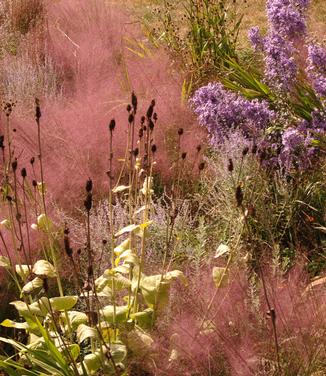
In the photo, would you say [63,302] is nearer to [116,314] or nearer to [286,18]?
[116,314]

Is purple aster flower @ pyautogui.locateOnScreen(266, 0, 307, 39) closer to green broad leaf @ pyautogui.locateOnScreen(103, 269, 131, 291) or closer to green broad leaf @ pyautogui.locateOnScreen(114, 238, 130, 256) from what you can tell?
green broad leaf @ pyautogui.locateOnScreen(114, 238, 130, 256)

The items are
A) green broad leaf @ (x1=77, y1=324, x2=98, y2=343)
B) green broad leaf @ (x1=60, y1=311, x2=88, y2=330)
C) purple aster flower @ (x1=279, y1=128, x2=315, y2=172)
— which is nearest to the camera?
green broad leaf @ (x1=77, y1=324, x2=98, y2=343)

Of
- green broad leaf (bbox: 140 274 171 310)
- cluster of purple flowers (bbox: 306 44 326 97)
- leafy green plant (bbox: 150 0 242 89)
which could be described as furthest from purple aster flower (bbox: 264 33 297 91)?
green broad leaf (bbox: 140 274 171 310)

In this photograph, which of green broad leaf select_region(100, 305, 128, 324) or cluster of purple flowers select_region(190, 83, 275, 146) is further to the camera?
cluster of purple flowers select_region(190, 83, 275, 146)

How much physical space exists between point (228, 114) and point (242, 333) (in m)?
1.95

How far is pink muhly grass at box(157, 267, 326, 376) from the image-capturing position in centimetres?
231

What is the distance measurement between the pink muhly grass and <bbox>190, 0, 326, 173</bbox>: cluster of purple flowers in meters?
1.39

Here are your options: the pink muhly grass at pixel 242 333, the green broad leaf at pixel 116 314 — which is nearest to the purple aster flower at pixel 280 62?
the pink muhly grass at pixel 242 333

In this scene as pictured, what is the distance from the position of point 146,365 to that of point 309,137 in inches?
75.3

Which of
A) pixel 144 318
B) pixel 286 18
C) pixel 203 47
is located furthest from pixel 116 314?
pixel 203 47

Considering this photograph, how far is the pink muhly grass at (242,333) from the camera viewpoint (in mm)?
2307

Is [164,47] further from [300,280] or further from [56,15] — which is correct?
[300,280]

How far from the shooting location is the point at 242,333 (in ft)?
7.83

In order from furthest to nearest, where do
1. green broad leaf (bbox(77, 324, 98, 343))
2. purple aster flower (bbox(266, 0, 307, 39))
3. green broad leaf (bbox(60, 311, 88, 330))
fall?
purple aster flower (bbox(266, 0, 307, 39))
green broad leaf (bbox(60, 311, 88, 330))
green broad leaf (bbox(77, 324, 98, 343))
